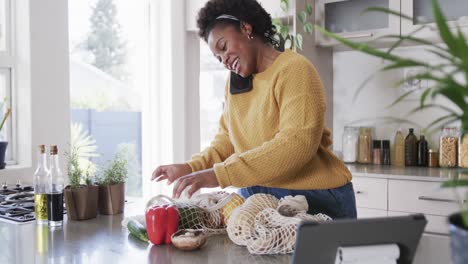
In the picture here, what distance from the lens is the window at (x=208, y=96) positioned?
13.5 ft

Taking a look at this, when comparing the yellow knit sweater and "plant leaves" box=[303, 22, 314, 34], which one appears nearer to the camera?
the yellow knit sweater

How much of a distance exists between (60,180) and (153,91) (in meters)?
2.33

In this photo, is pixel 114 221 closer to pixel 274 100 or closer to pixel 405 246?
pixel 274 100

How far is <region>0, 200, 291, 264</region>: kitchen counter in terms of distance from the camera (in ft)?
3.90

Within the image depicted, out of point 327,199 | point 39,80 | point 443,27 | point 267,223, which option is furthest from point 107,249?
point 39,80

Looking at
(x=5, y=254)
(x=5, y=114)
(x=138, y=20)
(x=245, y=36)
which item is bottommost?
(x=5, y=254)

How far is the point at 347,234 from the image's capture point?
2.80ft

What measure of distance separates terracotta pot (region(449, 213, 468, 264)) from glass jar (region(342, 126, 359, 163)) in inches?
119

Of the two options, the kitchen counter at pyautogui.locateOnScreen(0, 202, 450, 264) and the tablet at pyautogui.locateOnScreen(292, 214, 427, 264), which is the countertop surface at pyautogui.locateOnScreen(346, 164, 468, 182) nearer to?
the kitchen counter at pyautogui.locateOnScreen(0, 202, 450, 264)

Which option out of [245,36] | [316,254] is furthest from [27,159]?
[316,254]

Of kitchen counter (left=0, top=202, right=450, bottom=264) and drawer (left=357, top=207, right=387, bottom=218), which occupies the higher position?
kitchen counter (left=0, top=202, right=450, bottom=264)

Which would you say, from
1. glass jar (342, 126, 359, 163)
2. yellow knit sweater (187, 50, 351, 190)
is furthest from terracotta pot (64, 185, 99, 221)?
glass jar (342, 126, 359, 163)

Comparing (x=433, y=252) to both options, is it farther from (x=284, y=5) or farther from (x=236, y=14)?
(x=284, y=5)

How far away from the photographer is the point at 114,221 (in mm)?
1639
